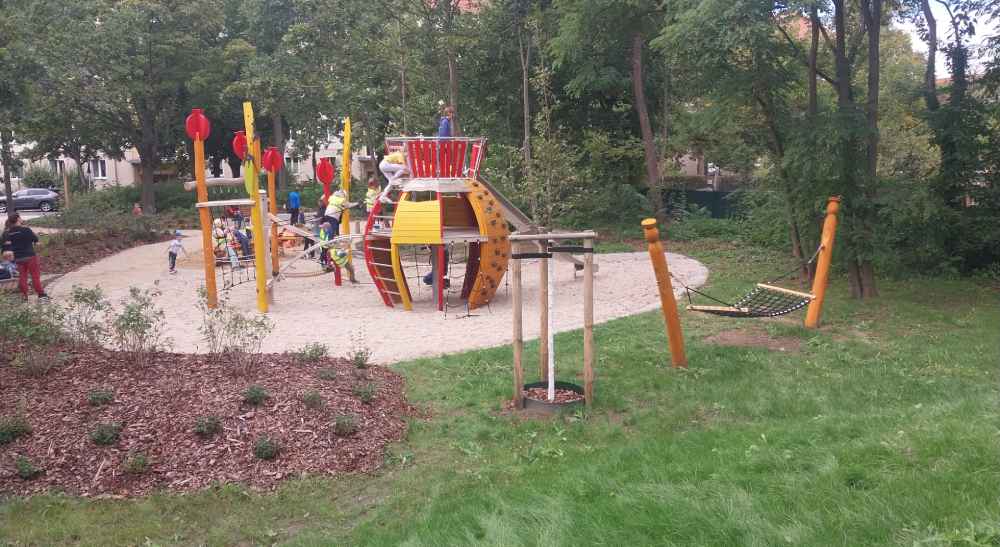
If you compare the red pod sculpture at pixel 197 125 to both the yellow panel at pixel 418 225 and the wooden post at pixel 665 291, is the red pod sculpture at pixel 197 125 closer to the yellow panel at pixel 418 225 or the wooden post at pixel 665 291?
the yellow panel at pixel 418 225

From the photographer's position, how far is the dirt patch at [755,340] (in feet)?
29.4

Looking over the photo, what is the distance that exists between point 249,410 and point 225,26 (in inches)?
1373

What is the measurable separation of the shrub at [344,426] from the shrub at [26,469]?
6.24 ft

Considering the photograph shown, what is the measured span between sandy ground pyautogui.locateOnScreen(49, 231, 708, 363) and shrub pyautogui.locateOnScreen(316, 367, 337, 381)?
1.72 meters

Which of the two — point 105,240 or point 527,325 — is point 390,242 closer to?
point 527,325

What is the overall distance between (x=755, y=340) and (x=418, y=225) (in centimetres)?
516

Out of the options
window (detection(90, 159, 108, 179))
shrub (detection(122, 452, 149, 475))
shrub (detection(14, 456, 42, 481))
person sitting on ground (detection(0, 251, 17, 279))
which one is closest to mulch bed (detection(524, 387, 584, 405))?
shrub (detection(122, 452, 149, 475))

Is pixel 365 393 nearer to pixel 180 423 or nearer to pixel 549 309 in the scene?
pixel 180 423

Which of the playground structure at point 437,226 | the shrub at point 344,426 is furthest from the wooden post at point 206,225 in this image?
A: the shrub at point 344,426

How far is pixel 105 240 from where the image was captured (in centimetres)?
2255

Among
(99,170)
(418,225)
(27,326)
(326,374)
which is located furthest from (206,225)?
(99,170)

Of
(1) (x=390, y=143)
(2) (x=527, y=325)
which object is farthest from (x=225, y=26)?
(2) (x=527, y=325)

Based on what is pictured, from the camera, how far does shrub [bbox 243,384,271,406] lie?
20.0 feet

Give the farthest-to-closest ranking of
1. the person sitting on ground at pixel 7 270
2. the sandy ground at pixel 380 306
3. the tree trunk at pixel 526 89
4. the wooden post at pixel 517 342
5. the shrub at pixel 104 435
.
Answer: the tree trunk at pixel 526 89, the person sitting on ground at pixel 7 270, the sandy ground at pixel 380 306, the wooden post at pixel 517 342, the shrub at pixel 104 435
